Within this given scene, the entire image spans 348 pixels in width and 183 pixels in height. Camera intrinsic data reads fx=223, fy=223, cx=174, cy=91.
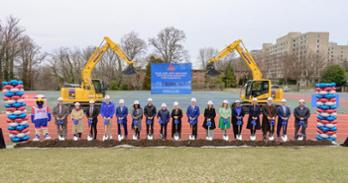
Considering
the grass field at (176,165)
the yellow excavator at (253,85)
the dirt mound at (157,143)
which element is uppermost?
the yellow excavator at (253,85)

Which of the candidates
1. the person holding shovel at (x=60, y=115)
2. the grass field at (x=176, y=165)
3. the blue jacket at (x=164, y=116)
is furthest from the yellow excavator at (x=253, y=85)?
the person holding shovel at (x=60, y=115)

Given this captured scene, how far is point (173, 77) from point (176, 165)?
7080 millimetres

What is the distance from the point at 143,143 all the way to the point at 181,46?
5221 centimetres

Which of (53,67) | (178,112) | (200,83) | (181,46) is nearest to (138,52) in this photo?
(181,46)

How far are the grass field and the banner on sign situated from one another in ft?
18.3

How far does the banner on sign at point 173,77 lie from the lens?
12195mm

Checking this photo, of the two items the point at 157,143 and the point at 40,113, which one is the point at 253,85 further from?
the point at 40,113

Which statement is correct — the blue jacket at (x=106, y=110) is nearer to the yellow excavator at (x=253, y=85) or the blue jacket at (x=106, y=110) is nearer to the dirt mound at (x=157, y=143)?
the dirt mound at (x=157, y=143)

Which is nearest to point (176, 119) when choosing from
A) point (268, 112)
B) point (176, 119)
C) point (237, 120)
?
point (176, 119)

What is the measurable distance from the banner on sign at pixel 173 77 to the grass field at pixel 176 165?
5.58 m

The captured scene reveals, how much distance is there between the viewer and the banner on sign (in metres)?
12.2

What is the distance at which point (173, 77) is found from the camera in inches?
483

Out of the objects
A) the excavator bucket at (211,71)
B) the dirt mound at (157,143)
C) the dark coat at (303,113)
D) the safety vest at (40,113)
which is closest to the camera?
the dirt mound at (157,143)

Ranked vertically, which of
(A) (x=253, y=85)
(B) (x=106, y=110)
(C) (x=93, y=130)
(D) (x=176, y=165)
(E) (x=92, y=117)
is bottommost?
(D) (x=176, y=165)
